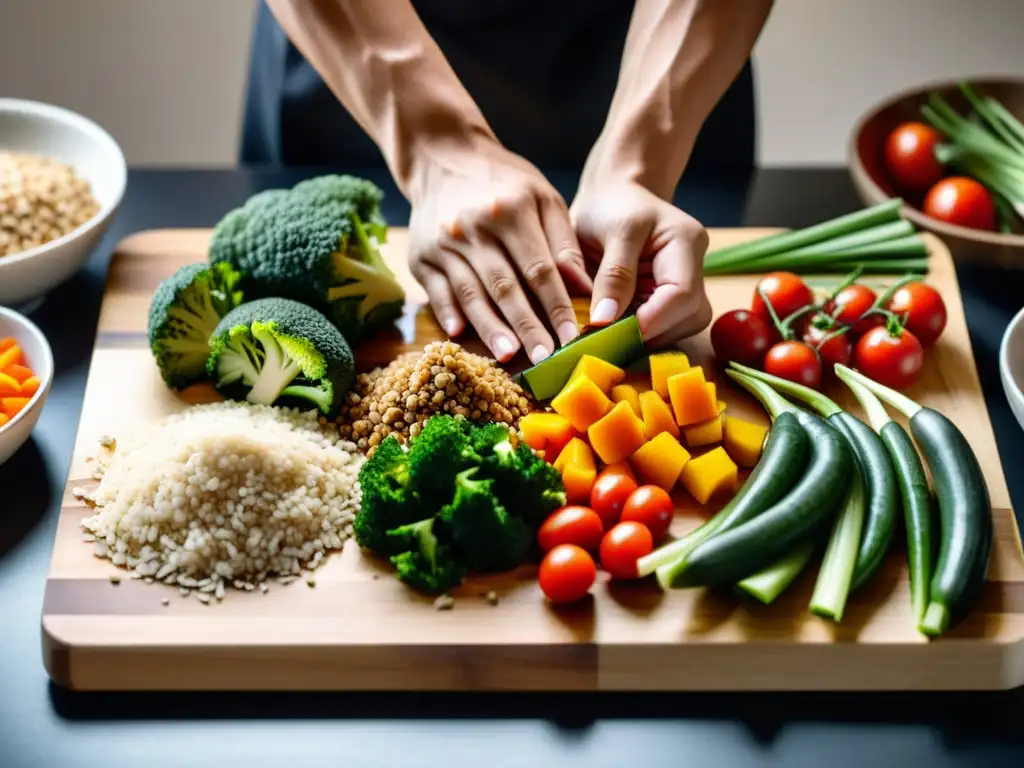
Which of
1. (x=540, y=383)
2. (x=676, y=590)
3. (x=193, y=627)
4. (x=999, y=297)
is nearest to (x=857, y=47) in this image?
(x=999, y=297)

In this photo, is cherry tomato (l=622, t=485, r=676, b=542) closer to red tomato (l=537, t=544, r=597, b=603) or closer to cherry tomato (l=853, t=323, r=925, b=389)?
red tomato (l=537, t=544, r=597, b=603)

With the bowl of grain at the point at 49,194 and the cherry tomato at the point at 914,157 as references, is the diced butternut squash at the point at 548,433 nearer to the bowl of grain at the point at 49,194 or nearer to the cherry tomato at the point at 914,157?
the bowl of grain at the point at 49,194

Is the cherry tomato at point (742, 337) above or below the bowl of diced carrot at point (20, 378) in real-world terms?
above

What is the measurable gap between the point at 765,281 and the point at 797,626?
3.27ft

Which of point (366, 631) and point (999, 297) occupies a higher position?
point (999, 297)

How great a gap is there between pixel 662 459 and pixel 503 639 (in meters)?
0.51

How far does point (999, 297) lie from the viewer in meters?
2.99

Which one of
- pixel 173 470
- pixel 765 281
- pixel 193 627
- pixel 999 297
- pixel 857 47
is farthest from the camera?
pixel 857 47

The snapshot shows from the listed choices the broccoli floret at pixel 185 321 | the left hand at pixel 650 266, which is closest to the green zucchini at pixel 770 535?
the left hand at pixel 650 266

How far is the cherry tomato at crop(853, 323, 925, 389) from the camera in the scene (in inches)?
101

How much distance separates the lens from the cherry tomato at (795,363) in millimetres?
2566

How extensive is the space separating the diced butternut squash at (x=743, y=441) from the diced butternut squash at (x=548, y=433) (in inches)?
12.2

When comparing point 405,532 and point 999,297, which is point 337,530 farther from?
point 999,297

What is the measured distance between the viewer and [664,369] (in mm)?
2498
